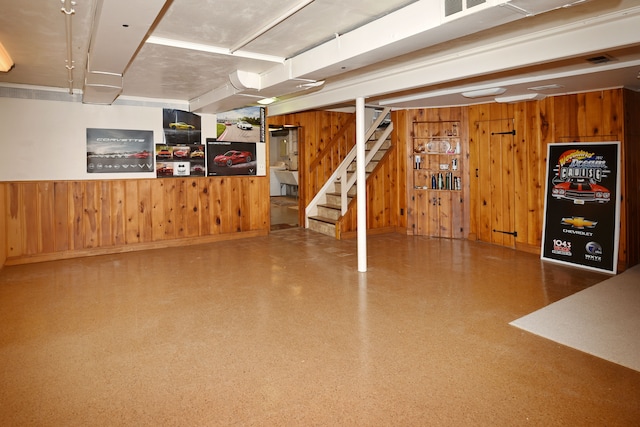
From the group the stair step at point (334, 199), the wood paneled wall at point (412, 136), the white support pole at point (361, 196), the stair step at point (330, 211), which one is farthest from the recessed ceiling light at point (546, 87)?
the stair step at point (334, 199)

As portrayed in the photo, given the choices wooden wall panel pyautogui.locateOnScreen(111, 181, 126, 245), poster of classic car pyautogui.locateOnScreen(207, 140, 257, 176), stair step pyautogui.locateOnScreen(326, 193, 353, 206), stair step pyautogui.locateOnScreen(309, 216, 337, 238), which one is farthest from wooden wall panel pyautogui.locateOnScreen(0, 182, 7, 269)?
stair step pyautogui.locateOnScreen(326, 193, 353, 206)

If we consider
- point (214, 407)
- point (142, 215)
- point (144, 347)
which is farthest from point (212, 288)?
point (142, 215)

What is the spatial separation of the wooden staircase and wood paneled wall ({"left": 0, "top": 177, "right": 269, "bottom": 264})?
1.13 metres

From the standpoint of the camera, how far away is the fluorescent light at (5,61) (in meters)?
4.21

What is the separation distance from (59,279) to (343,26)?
456 cm

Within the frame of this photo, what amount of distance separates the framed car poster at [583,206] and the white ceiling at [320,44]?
2.97ft

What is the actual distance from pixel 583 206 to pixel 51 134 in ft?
25.5

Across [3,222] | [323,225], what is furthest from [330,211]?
[3,222]

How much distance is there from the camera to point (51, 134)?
20.2 feet

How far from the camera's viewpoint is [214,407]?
236cm

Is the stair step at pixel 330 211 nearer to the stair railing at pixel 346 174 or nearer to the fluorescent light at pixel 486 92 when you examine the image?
the stair railing at pixel 346 174

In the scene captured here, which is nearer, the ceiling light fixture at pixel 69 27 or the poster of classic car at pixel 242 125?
the ceiling light fixture at pixel 69 27

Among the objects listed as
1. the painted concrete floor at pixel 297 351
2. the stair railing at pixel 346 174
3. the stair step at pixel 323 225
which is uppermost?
the stair railing at pixel 346 174

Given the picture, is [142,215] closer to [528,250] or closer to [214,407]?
[214,407]
